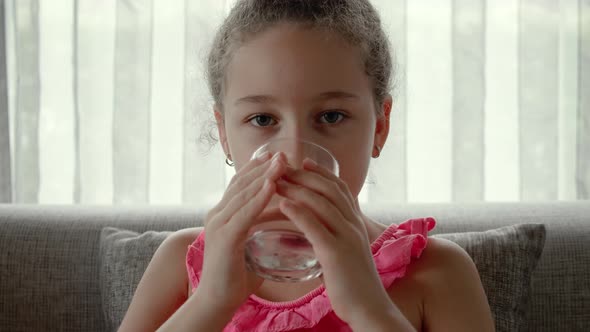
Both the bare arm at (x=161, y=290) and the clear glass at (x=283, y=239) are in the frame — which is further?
the bare arm at (x=161, y=290)

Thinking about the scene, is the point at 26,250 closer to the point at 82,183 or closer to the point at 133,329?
the point at 133,329

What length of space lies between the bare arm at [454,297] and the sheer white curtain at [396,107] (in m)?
1.34

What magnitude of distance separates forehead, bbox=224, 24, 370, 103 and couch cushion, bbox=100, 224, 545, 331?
51 cm

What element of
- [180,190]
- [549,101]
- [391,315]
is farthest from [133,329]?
[549,101]

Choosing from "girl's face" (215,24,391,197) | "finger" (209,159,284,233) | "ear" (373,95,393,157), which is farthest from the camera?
"ear" (373,95,393,157)

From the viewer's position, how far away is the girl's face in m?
1.24

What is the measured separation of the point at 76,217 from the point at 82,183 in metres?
0.96

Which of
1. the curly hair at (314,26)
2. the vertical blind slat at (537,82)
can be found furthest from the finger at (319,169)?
the vertical blind slat at (537,82)

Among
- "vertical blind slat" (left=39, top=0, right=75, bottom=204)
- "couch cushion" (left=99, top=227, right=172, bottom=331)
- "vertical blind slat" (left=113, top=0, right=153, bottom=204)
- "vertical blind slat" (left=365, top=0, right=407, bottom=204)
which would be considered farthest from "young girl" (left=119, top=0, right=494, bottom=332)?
"vertical blind slat" (left=39, top=0, right=75, bottom=204)

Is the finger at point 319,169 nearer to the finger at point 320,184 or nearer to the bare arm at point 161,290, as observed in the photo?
the finger at point 320,184

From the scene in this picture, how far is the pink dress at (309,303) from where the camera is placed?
139 centimetres

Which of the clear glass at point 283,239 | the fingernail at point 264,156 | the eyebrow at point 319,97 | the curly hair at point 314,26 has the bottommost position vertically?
the clear glass at point 283,239

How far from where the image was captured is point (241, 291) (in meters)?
1.19

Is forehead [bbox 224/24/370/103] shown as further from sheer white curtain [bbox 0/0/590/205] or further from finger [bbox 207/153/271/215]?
sheer white curtain [bbox 0/0/590/205]
